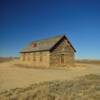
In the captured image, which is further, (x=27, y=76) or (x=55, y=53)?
(x=55, y=53)

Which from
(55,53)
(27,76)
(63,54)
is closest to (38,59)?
(55,53)

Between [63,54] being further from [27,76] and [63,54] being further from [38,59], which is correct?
[27,76]

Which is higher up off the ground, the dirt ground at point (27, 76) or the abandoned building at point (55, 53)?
the abandoned building at point (55, 53)

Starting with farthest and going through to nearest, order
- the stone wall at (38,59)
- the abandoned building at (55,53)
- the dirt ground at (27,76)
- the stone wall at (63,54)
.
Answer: the stone wall at (38,59) → the stone wall at (63,54) → the abandoned building at (55,53) → the dirt ground at (27,76)

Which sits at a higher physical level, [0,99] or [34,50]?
[34,50]

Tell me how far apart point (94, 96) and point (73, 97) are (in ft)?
4.20

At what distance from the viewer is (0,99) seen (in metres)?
9.67

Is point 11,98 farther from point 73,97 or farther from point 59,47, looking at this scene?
point 59,47

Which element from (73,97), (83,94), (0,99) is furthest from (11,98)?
(83,94)

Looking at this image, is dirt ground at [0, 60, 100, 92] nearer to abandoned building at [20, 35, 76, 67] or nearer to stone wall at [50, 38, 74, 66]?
abandoned building at [20, 35, 76, 67]

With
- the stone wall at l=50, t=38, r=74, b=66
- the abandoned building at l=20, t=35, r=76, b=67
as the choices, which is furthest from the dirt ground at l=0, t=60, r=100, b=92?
the stone wall at l=50, t=38, r=74, b=66

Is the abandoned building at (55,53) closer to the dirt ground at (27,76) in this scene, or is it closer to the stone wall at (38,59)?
the stone wall at (38,59)

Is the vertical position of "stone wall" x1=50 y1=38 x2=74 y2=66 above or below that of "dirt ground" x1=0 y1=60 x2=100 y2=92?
above

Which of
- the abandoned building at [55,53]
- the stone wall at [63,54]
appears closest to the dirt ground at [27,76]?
the abandoned building at [55,53]
